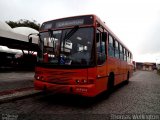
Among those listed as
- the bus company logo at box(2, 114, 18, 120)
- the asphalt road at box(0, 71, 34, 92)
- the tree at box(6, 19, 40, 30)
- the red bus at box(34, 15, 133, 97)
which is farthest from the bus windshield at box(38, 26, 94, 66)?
the tree at box(6, 19, 40, 30)

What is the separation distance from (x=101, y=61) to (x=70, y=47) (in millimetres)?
1382

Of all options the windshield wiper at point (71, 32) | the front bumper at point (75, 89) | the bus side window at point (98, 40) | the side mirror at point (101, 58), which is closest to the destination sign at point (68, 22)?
the windshield wiper at point (71, 32)

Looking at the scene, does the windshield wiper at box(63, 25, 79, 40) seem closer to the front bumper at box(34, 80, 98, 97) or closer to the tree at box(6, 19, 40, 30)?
the front bumper at box(34, 80, 98, 97)

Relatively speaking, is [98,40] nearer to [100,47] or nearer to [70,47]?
[100,47]

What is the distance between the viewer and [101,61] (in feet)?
27.3

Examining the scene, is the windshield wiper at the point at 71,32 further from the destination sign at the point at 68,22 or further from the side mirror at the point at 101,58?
the side mirror at the point at 101,58

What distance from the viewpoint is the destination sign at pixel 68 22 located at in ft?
26.1

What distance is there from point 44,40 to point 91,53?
2.12 meters

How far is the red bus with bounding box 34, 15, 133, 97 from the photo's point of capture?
747 centimetres

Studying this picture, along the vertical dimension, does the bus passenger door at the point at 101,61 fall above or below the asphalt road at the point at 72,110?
above

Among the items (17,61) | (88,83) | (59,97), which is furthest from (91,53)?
(17,61)

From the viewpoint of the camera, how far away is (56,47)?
7.98 m

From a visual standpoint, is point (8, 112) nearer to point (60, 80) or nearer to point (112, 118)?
point (60, 80)

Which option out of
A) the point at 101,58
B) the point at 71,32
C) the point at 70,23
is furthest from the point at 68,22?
the point at 101,58
